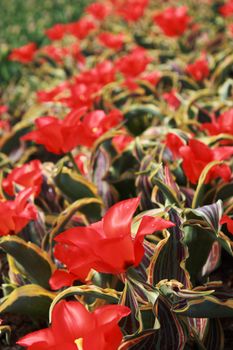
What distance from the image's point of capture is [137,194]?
205cm

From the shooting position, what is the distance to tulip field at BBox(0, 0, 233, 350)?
1.29 m

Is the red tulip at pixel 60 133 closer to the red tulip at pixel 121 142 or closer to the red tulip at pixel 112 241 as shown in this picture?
the red tulip at pixel 121 142

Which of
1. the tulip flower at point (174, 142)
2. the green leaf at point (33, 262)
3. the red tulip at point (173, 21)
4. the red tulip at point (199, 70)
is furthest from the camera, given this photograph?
the red tulip at point (173, 21)

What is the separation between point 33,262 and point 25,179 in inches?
11.4

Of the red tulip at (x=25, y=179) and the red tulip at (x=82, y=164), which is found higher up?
the red tulip at (x=25, y=179)

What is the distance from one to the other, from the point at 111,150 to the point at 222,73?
123 cm

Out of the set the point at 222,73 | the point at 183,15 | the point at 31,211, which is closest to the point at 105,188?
the point at 31,211

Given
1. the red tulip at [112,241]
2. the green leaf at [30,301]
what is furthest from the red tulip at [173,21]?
the red tulip at [112,241]

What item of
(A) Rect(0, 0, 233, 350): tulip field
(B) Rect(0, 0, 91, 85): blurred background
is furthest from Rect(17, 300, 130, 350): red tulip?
(B) Rect(0, 0, 91, 85): blurred background

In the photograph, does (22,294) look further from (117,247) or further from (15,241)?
(117,247)

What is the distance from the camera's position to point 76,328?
3.91ft

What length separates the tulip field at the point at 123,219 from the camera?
1.29m

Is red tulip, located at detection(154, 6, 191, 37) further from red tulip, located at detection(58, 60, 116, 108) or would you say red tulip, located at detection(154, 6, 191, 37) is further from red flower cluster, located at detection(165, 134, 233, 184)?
red flower cluster, located at detection(165, 134, 233, 184)

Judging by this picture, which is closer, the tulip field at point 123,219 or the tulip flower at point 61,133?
the tulip field at point 123,219
